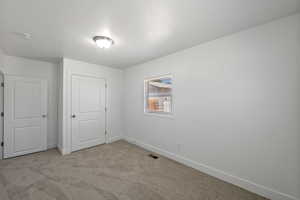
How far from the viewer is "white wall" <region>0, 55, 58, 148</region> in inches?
120

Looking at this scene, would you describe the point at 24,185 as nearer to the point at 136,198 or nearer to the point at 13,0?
the point at 136,198

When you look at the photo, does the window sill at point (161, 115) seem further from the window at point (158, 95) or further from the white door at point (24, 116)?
the white door at point (24, 116)

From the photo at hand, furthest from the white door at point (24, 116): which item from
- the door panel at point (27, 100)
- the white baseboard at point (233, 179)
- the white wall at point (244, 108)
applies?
the white wall at point (244, 108)

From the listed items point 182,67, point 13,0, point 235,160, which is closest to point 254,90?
point 235,160

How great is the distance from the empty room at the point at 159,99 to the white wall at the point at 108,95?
1.8 inches

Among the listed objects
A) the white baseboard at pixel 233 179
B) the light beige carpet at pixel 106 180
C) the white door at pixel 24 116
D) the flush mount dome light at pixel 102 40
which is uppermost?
the flush mount dome light at pixel 102 40

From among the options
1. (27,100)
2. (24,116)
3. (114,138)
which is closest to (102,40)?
(27,100)

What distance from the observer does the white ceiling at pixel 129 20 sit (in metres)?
1.47

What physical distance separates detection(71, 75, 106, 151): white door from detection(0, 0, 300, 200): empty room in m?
0.03

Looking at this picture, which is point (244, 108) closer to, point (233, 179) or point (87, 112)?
point (233, 179)

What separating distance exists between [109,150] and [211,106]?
2.81m

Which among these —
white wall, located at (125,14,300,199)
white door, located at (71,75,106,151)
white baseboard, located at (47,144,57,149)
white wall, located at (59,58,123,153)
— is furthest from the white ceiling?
white baseboard, located at (47,144,57,149)

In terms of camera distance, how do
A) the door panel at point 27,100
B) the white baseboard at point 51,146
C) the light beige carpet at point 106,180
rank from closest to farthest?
the light beige carpet at point 106,180 < the door panel at point 27,100 < the white baseboard at point 51,146

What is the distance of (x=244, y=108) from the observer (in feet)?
6.48
